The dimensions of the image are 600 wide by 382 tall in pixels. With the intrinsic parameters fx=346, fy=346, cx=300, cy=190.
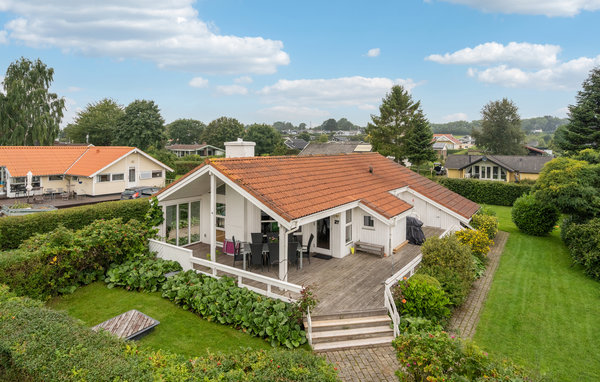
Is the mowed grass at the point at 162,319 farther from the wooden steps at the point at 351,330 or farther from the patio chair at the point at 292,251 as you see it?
the patio chair at the point at 292,251

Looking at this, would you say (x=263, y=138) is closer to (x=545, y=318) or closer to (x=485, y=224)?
(x=485, y=224)

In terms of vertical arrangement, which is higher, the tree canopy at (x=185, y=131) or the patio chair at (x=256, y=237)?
the tree canopy at (x=185, y=131)

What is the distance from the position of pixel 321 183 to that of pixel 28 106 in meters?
49.0

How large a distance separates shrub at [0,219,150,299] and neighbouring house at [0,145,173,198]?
21.4m

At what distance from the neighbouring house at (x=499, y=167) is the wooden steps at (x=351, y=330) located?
36623 mm

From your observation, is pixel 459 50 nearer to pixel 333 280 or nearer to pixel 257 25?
pixel 257 25

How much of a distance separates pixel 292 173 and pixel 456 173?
118 feet

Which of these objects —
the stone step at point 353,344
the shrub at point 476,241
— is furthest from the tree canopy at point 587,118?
the stone step at point 353,344

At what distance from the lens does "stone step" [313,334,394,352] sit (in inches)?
326

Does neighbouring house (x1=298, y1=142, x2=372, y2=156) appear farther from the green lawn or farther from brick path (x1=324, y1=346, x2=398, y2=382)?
brick path (x1=324, y1=346, x2=398, y2=382)

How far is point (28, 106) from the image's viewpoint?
45.2 meters

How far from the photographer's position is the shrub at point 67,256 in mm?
9625

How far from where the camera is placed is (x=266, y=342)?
27.8ft

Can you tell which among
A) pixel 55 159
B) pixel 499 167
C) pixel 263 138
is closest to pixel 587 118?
pixel 499 167
